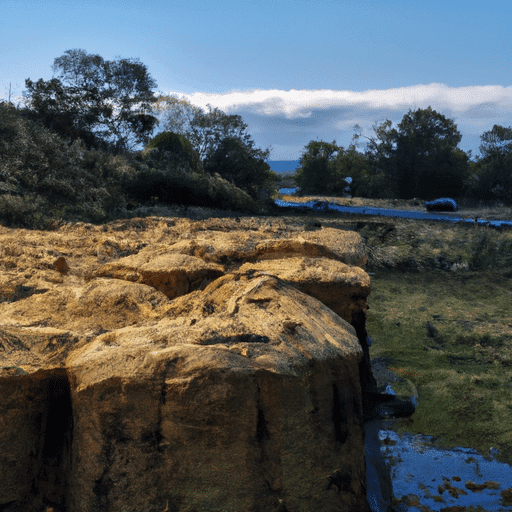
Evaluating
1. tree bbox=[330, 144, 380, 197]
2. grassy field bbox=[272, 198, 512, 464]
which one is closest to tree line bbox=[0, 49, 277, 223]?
grassy field bbox=[272, 198, 512, 464]

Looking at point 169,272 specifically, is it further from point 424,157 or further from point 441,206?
point 424,157

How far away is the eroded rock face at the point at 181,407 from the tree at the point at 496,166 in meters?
19.5

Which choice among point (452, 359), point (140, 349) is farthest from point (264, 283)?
point (452, 359)

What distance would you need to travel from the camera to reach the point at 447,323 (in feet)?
20.6

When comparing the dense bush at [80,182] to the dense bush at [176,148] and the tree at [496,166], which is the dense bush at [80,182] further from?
the tree at [496,166]

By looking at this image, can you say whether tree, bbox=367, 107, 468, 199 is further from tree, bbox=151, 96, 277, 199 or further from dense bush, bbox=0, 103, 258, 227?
dense bush, bbox=0, 103, 258, 227

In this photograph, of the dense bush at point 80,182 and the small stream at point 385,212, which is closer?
the dense bush at point 80,182

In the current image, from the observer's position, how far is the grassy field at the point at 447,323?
12.7 ft

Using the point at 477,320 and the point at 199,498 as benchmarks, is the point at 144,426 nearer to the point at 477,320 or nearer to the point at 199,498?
the point at 199,498

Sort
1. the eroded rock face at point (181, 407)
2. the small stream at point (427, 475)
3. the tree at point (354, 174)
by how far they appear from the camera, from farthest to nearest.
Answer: the tree at point (354, 174)
the small stream at point (427, 475)
the eroded rock face at point (181, 407)

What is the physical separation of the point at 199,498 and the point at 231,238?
179 cm

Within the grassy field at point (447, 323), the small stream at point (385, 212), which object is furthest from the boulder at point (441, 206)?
the grassy field at point (447, 323)

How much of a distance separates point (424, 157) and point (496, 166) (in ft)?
10.1

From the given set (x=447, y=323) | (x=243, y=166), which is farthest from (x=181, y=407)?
(x=243, y=166)
